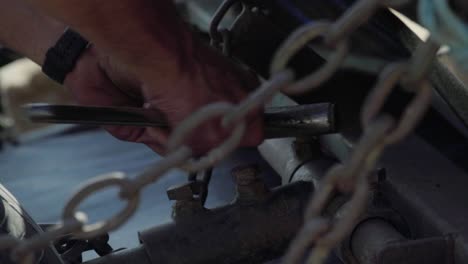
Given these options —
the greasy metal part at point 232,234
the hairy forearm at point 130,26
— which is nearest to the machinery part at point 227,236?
the greasy metal part at point 232,234

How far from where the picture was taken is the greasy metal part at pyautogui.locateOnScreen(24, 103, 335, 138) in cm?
109

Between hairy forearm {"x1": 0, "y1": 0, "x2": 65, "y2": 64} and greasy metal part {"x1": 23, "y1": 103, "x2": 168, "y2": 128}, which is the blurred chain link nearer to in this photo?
greasy metal part {"x1": 23, "y1": 103, "x2": 168, "y2": 128}

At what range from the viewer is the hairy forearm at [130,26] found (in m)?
1.04

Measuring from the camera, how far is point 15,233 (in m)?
1.16

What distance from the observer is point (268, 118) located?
1182 millimetres

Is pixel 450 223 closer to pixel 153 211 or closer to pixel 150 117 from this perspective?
pixel 150 117

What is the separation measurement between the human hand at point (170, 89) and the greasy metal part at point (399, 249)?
195mm

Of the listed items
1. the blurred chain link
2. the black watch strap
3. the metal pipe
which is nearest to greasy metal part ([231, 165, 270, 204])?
the metal pipe

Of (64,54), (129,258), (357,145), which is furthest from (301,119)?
(357,145)

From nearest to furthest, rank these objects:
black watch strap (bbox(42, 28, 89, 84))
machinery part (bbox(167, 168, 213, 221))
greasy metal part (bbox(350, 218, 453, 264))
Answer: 1. greasy metal part (bbox(350, 218, 453, 264))
2. machinery part (bbox(167, 168, 213, 221))
3. black watch strap (bbox(42, 28, 89, 84))

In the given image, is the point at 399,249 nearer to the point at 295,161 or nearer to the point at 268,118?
the point at 268,118

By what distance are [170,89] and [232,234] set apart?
0.74ft

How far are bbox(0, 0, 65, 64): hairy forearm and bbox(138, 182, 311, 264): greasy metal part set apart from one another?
39 cm

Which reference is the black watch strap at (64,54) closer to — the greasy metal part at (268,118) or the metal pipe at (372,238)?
the greasy metal part at (268,118)
